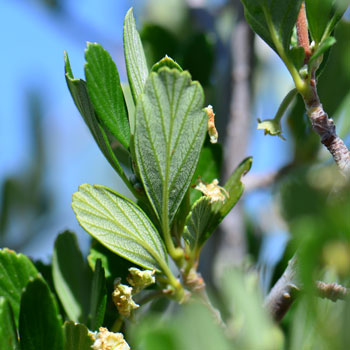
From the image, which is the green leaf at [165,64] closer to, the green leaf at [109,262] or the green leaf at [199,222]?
the green leaf at [199,222]

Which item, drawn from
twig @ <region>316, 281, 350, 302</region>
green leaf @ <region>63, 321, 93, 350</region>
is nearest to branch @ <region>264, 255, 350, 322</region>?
twig @ <region>316, 281, 350, 302</region>

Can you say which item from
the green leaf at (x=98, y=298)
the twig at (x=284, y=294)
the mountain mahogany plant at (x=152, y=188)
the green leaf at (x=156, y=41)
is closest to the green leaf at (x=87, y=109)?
the mountain mahogany plant at (x=152, y=188)

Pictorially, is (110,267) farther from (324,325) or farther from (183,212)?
(324,325)

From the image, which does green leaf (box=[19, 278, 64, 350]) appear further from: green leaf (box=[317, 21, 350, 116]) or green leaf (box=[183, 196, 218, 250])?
green leaf (box=[317, 21, 350, 116])

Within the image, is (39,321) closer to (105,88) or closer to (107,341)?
(107,341)

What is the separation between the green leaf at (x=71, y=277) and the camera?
2.17ft

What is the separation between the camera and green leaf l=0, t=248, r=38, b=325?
0.58m

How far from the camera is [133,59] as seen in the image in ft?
1.78

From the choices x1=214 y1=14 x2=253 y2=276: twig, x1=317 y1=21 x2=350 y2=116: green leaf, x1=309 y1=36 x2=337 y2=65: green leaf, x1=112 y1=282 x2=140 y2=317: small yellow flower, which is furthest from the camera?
x1=214 y1=14 x2=253 y2=276: twig

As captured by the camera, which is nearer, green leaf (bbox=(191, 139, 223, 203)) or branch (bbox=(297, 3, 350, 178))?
branch (bbox=(297, 3, 350, 178))

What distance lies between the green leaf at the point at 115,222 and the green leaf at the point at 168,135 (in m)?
0.02

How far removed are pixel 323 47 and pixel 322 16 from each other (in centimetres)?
5

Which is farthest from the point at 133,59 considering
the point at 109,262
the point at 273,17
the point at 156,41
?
the point at 156,41

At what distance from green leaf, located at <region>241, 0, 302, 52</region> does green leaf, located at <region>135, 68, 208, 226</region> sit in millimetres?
94
